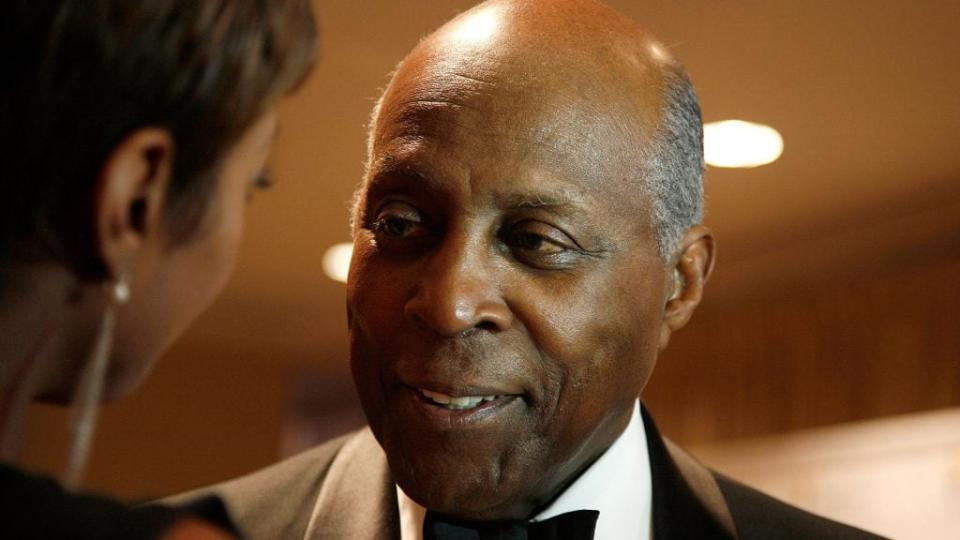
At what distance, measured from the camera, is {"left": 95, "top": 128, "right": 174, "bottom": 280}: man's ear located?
745 millimetres

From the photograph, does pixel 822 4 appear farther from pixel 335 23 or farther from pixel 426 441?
pixel 426 441

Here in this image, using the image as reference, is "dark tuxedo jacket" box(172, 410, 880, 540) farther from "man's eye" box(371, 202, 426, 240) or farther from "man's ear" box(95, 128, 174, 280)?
"man's ear" box(95, 128, 174, 280)

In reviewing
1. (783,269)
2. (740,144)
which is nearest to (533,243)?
(740,144)

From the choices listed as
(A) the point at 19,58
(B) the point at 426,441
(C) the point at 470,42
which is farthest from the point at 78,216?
(C) the point at 470,42

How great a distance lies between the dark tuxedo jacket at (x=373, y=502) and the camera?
140 centimetres

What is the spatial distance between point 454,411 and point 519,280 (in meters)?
0.14

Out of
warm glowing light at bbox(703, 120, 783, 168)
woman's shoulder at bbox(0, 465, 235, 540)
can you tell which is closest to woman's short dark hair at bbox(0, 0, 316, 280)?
woman's shoulder at bbox(0, 465, 235, 540)

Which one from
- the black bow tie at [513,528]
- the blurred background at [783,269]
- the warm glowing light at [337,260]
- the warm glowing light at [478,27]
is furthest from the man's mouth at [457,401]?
the warm glowing light at [337,260]

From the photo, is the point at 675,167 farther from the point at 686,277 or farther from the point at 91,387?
the point at 91,387

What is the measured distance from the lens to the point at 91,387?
2.58ft

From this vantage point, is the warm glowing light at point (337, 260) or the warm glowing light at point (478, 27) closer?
the warm glowing light at point (478, 27)

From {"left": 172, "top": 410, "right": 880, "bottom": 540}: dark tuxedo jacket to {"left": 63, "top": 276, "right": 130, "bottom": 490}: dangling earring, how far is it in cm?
62

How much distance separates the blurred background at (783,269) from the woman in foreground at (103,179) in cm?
213

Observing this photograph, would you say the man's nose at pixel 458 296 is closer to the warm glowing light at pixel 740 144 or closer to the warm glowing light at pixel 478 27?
the warm glowing light at pixel 478 27
